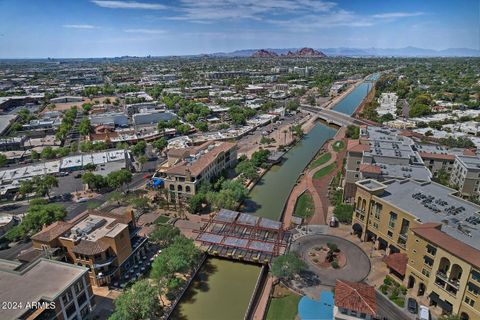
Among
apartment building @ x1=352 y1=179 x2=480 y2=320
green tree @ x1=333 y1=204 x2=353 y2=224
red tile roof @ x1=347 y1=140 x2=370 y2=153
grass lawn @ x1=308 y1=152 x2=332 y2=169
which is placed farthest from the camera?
grass lawn @ x1=308 y1=152 x2=332 y2=169

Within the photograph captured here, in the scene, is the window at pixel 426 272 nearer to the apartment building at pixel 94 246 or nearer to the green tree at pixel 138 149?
the apartment building at pixel 94 246

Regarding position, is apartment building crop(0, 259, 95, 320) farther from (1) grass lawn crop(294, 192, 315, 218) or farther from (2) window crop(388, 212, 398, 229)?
(2) window crop(388, 212, 398, 229)

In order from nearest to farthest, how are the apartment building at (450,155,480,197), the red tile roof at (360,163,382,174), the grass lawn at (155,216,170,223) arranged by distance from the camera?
1. the red tile roof at (360,163,382,174)
2. the grass lawn at (155,216,170,223)
3. the apartment building at (450,155,480,197)

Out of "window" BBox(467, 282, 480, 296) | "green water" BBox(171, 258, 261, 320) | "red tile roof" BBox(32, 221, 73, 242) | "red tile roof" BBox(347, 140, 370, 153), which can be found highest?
"red tile roof" BBox(347, 140, 370, 153)

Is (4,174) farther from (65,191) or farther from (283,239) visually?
(283,239)

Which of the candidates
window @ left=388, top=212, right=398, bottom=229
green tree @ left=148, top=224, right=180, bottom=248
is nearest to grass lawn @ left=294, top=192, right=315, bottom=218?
window @ left=388, top=212, right=398, bottom=229

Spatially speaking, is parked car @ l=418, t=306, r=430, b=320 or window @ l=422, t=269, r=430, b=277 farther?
window @ l=422, t=269, r=430, b=277

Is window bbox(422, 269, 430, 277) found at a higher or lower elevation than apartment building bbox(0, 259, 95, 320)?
lower
